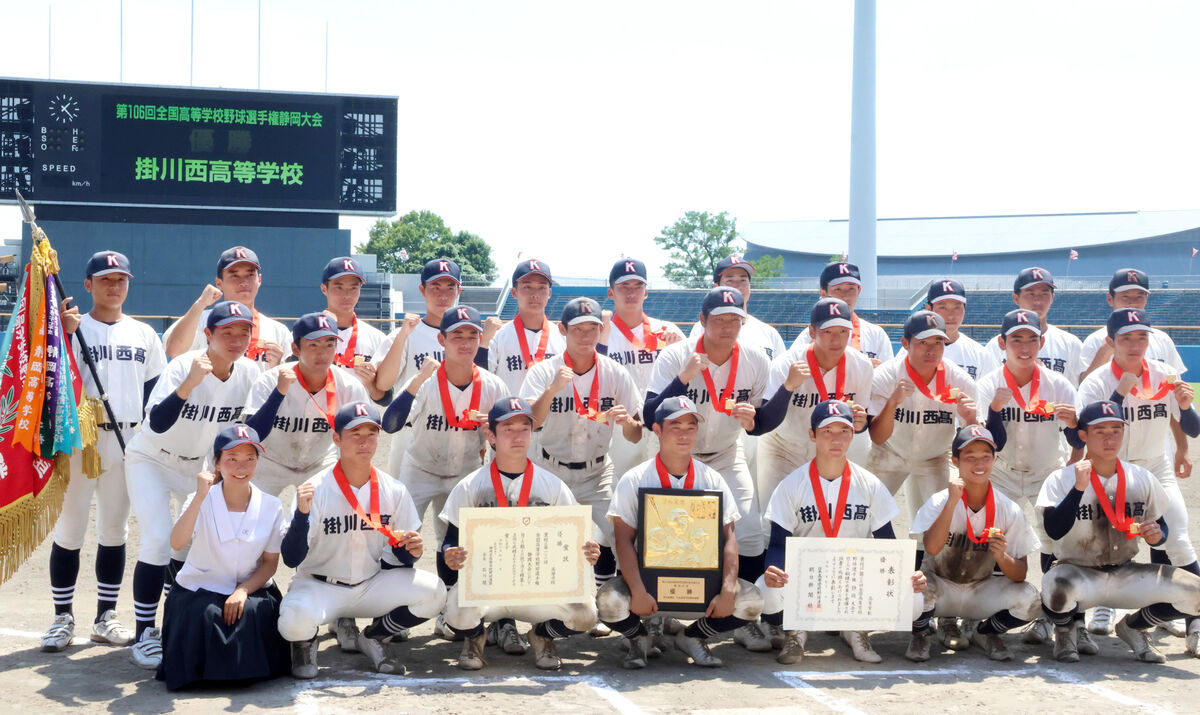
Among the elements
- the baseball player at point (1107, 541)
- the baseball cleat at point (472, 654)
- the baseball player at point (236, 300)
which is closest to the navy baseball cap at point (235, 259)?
the baseball player at point (236, 300)

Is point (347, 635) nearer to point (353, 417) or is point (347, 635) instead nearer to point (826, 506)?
point (353, 417)

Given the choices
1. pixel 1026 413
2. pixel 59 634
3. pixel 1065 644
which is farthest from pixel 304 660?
pixel 1026 413

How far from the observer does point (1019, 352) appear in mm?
6688

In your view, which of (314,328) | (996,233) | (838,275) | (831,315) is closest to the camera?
(314,328)

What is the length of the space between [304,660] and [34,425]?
204 cm

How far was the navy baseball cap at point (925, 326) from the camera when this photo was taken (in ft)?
21.4

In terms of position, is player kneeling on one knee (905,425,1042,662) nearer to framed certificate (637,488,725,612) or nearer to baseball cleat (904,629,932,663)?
baseball cleat (904,629,932,663)

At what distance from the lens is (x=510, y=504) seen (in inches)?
231

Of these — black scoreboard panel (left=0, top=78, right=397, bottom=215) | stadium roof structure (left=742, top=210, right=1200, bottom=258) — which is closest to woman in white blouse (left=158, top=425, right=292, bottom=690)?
black scoreboard panel (left=0, top=78, right=397, bottom=215)

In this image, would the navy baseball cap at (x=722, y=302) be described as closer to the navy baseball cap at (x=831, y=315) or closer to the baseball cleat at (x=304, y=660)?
the navy baseball cap at (x=831, y=315)

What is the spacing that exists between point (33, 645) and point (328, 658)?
1722mm

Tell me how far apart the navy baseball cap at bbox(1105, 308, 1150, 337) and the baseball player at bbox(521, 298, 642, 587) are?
3.11m

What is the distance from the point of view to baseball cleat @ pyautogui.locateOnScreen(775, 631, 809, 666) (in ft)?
19.6

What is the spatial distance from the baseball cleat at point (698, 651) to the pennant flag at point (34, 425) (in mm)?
3544
